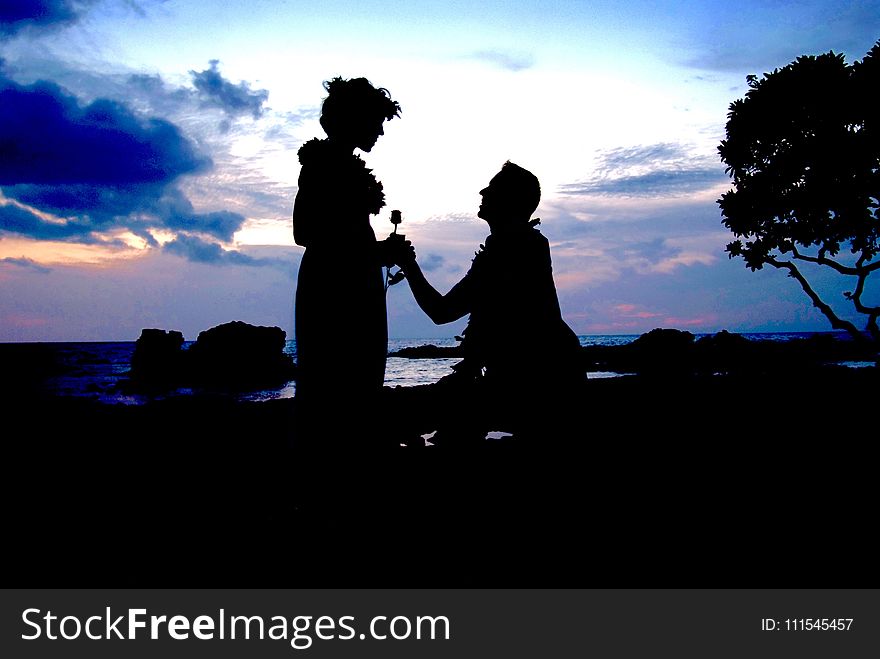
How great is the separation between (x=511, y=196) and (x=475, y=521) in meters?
2.61

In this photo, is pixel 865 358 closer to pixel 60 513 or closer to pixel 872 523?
pixel 872 523

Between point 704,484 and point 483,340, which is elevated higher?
point 483,340

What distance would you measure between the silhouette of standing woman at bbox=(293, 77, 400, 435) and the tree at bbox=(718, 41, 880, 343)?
46.4 ft

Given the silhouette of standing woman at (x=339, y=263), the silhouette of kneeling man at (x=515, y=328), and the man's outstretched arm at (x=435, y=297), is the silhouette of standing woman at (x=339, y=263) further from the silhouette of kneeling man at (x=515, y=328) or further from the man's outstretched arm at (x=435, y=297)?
the silhouette of kneeling man at (x=515, y=328)

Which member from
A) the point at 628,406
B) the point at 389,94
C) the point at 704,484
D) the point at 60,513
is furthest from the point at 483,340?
the point at 628,406

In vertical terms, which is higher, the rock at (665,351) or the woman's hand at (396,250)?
the woman's hand at (396,250)

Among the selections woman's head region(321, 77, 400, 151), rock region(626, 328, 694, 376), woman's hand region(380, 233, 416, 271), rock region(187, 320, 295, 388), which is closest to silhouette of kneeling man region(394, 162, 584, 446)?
woman's hand region(380, 233, 416, 271)

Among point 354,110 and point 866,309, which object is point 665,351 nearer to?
point 866,309

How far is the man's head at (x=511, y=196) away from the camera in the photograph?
3.21 m

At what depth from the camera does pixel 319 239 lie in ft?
11.7

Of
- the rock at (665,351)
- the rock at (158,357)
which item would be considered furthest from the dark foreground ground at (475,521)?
the rock at (158,357)

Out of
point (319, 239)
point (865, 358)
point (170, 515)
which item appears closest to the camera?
point (319, 239)

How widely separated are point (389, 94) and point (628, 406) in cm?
1449

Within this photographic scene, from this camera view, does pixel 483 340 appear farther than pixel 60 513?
No
